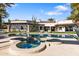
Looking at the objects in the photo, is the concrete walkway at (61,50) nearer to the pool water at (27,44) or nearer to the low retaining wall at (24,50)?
the low retaining wall at (24,50)

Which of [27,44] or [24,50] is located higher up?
[27,44]

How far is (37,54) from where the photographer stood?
5195 millimetres

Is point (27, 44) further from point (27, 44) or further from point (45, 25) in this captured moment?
point (45, 25)

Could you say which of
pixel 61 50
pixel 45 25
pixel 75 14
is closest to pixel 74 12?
pixel 75 14

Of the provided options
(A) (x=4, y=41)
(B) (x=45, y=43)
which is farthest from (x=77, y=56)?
(A) (x=4, y=41)

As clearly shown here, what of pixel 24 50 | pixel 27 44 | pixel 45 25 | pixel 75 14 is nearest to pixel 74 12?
pixel 75 14

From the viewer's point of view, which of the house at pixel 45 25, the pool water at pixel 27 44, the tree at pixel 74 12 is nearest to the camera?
the tree at pixel 74 12

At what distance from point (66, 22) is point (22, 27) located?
1267 mm

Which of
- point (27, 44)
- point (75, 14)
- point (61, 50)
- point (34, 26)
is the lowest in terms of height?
point (61, 50)

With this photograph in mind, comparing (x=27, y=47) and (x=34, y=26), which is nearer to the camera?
(x=27, y=47)

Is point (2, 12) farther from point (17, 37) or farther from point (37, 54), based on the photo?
point (37, 54)

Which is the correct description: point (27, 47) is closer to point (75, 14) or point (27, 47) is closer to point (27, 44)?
point (27, 44)

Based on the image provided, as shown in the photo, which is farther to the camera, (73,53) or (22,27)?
(22,27)

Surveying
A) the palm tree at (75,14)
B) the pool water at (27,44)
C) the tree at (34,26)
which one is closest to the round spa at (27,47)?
the pool water at (27,44)
